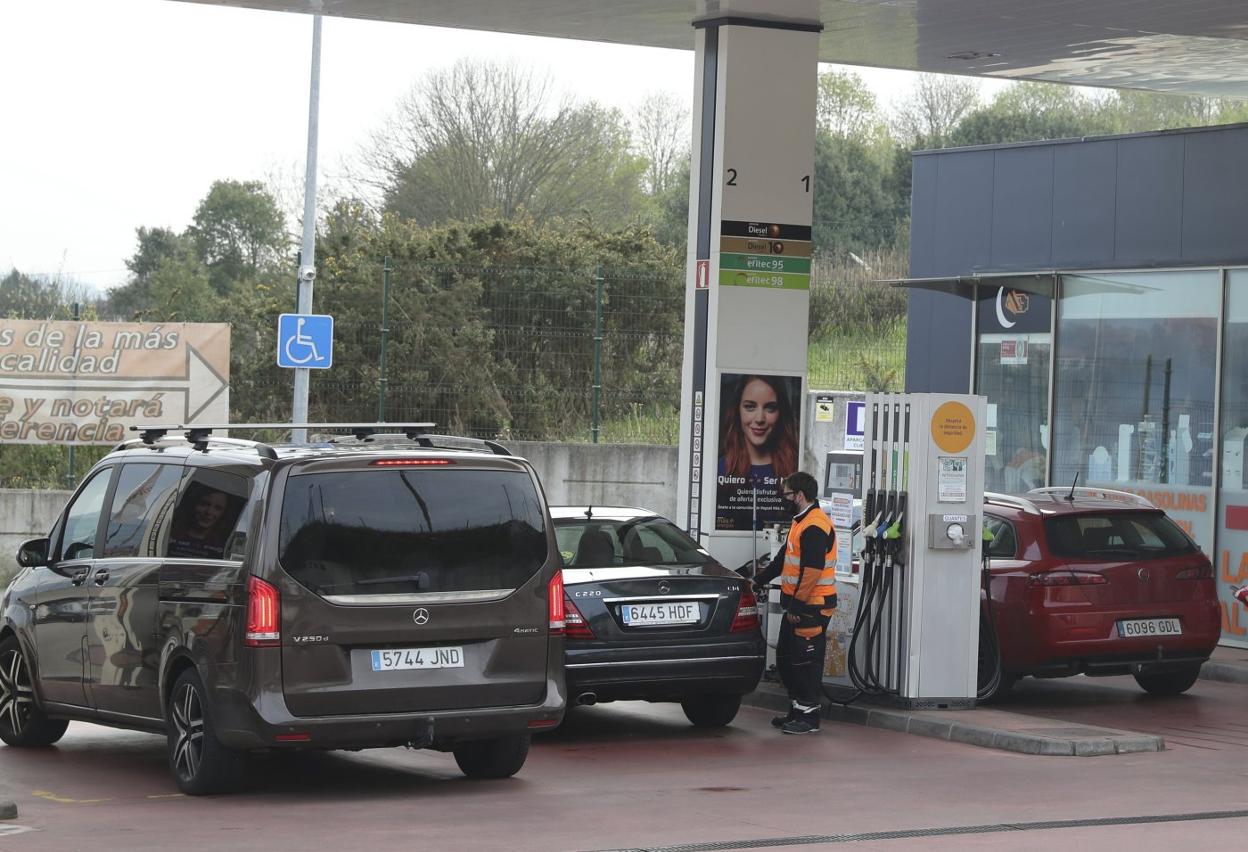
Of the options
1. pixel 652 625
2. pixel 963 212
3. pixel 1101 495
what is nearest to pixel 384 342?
pixel 963 212

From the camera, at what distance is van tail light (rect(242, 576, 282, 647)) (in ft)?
30.1

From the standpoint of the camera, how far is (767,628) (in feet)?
47.2

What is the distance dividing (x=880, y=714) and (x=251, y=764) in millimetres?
4613

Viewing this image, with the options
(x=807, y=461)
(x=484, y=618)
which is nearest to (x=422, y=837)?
(x=484, y=618)

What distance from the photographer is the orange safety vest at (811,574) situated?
1245 cm

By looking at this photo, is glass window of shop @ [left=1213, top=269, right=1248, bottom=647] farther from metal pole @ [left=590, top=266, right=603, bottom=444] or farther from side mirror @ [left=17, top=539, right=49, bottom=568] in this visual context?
side mirror @ [left=17, top=539, right=49, bottom=568]

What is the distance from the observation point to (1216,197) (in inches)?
717

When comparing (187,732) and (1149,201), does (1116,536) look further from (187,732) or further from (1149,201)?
(187,732)

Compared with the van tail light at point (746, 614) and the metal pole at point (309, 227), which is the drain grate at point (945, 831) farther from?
the metal pole at point (309, 227)

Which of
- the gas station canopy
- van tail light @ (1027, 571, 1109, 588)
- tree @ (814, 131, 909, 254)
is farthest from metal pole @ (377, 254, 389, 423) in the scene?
tree @ (814, 131, 909, 254)

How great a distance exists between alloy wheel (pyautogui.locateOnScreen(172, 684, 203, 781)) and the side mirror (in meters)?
2.21

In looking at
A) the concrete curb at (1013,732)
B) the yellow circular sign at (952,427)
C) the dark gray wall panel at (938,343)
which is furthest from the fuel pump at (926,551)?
the dark gray wall panel at (938,343)

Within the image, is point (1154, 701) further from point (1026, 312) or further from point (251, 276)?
point (251, 276)

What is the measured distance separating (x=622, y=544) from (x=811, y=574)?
1.29m
